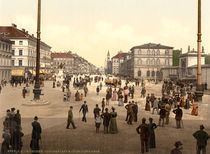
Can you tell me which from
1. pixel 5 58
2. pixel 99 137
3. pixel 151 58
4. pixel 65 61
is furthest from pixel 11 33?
pixel 65 61

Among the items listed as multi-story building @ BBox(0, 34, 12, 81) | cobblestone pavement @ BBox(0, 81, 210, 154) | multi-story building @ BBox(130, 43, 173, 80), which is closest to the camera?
cobblestone pavement @ BBox(0, 81, 210, 154)

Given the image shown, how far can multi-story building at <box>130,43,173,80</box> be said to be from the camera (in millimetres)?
83619

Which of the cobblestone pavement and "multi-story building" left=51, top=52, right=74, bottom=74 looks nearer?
the cobblestone pavement

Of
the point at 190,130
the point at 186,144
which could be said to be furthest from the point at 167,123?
the point at 186,144

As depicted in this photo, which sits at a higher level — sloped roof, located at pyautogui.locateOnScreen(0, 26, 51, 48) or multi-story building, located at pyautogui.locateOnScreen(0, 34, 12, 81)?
sloped roof, located at pyautogui.locateOnScreen(0, 26, 51, 48)

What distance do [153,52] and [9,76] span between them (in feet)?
175

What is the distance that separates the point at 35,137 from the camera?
8.38 meters

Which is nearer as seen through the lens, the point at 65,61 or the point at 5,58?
the point at 5,58

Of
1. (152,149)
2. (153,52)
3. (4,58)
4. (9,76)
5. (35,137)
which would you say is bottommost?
(152,149)

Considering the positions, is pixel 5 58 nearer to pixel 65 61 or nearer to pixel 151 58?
pixel 151 58

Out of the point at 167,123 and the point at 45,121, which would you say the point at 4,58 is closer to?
the point at 45,121

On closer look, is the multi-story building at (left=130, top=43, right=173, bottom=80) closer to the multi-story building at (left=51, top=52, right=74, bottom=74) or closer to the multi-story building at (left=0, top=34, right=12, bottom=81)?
the multi-story building at (left=0, top=34, right=12, bottom=81)

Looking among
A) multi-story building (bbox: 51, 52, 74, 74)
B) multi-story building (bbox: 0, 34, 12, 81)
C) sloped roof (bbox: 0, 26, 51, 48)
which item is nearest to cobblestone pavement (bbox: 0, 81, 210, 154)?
multi-story building (bbox: 0, 34, 12, 81)

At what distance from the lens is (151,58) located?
275ft
